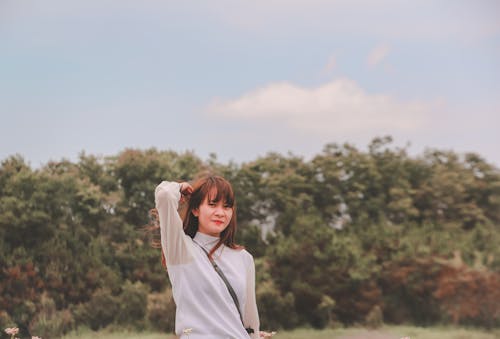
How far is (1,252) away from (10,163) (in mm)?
702

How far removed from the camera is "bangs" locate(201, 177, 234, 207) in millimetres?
1694

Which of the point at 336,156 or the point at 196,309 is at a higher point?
the point at 336,156

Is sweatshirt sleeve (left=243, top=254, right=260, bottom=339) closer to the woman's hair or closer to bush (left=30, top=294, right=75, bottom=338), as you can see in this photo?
the woman's hair

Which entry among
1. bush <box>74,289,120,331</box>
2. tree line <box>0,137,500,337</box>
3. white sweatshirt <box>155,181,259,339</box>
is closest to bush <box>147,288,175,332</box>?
tree line <box>0,137,500,337</box>

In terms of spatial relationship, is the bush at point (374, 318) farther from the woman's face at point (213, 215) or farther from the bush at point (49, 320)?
the woman's face at point (213, 215)

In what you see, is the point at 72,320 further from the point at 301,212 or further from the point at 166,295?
the point at 301,212

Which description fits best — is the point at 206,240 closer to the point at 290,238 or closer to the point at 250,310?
the point at 250,310

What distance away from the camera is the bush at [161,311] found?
17.3ft

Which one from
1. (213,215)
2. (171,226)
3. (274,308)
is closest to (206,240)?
(213,215)

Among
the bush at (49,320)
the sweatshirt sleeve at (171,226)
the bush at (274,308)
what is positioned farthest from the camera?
the bush at (274,308)

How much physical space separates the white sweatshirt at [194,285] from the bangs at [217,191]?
0.14m

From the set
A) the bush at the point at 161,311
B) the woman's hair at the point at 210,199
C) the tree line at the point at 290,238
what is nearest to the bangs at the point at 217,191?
the woman's hair at the point at 210,199

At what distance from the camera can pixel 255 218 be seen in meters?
5.77

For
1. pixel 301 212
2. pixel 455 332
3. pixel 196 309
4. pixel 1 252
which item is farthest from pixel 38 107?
pixel 196 309
